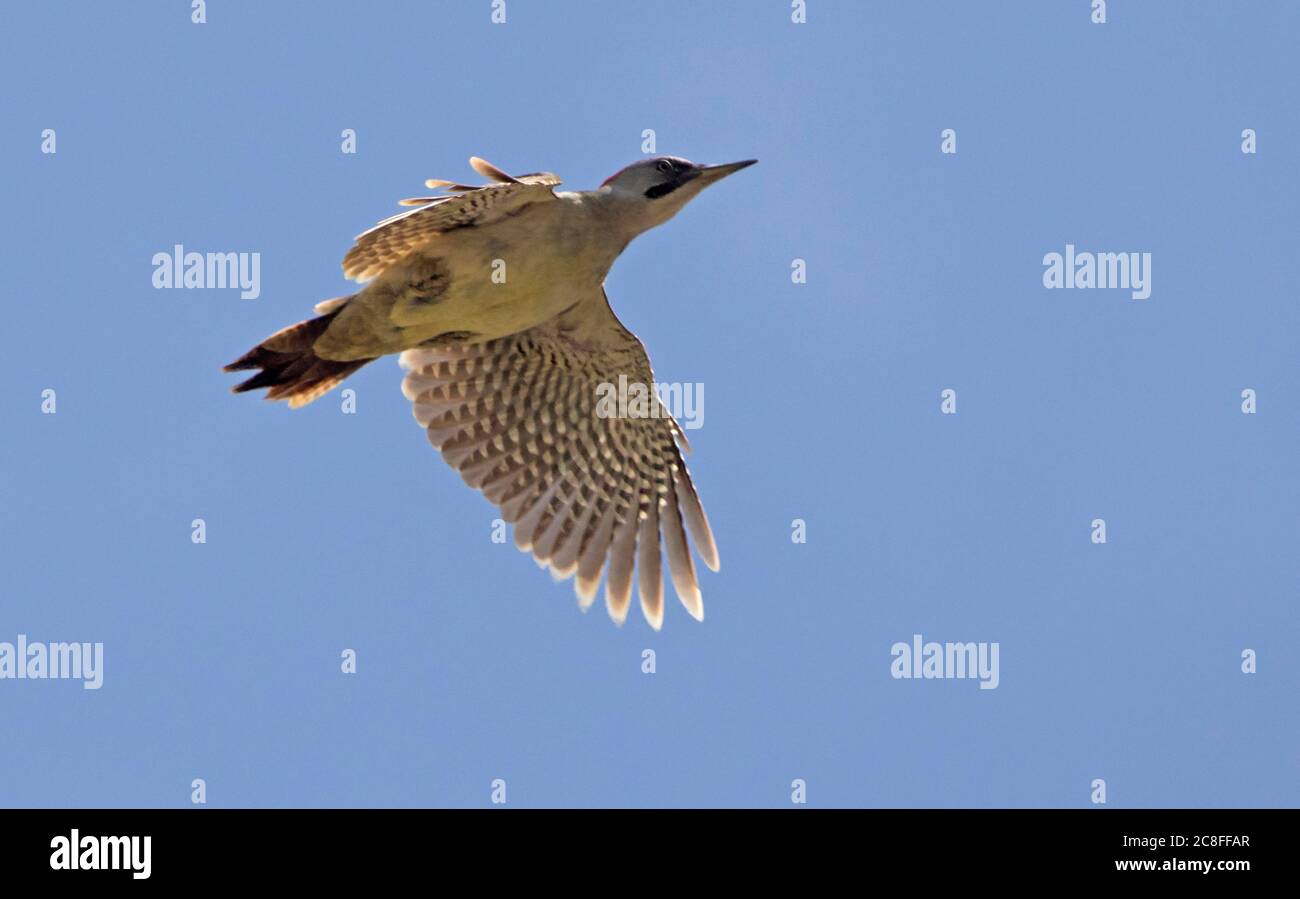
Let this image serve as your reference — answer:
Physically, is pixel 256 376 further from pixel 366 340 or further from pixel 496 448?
pixel 496 448

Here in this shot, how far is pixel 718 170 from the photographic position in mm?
12742

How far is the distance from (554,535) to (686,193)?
118 inches

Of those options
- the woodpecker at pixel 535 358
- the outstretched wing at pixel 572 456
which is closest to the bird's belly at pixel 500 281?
the woodpecker at pixel 535 358

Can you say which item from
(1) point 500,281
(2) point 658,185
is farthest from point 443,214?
(2) point 658,185

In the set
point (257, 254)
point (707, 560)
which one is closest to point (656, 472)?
point (707, 560)

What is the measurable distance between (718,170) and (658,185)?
43 cm

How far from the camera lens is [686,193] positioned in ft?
41.8

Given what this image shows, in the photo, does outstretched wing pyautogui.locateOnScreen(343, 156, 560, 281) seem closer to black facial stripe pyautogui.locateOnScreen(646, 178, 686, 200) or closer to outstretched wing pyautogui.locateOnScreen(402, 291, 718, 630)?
black facial stripe pyautogui.locateOnScreen(646, 178, 686, 200)

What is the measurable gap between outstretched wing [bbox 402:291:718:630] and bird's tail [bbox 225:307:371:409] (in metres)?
1.21

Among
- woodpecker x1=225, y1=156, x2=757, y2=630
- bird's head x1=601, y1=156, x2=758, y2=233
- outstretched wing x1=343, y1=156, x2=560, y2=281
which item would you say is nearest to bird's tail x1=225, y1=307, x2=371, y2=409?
woodpecker x1=225, y1=156, x2=757, y2=630

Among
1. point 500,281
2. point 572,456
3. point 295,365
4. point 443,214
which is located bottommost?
point 572,456

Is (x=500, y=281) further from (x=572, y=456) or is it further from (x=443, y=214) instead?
(x=572, y=456)

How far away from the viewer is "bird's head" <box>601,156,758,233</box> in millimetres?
12602
